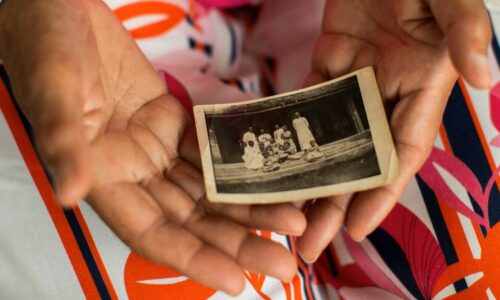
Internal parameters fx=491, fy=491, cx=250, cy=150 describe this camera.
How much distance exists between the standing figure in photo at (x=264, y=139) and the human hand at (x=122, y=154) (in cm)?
13

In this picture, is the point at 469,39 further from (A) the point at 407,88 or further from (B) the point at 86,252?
(B) the point at 86,252

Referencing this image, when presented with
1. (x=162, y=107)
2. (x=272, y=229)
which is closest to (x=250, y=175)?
(x=272, y=229)

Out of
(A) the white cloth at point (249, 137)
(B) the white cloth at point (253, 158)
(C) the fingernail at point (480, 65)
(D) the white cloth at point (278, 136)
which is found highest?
(C) the fingernail at point (480, 65)

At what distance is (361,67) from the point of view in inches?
38.3

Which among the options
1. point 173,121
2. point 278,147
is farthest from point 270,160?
point 173,121

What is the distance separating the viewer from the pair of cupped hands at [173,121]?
71 cm

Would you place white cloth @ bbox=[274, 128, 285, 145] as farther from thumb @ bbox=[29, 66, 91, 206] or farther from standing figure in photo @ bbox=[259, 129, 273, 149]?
thumb @ bbox=[29, 66, 91, 206]

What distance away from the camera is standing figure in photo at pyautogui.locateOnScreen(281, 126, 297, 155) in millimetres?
896

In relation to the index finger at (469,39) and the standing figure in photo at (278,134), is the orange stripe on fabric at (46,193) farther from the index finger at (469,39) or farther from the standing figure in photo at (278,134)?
the index finger at (469,39)

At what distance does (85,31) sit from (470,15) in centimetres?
63

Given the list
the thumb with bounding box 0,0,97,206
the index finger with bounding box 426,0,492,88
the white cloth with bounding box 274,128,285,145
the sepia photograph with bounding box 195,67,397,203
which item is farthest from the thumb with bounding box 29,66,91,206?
the index finger with bounding box 426,0,492,88

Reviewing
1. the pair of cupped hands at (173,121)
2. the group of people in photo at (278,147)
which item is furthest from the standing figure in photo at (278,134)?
the pair of cupped hands at (173,121)

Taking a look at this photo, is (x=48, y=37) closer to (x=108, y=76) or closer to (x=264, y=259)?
(x=108, y=76)

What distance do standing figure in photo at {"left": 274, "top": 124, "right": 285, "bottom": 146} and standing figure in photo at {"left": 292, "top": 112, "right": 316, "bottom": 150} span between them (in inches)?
1.1
